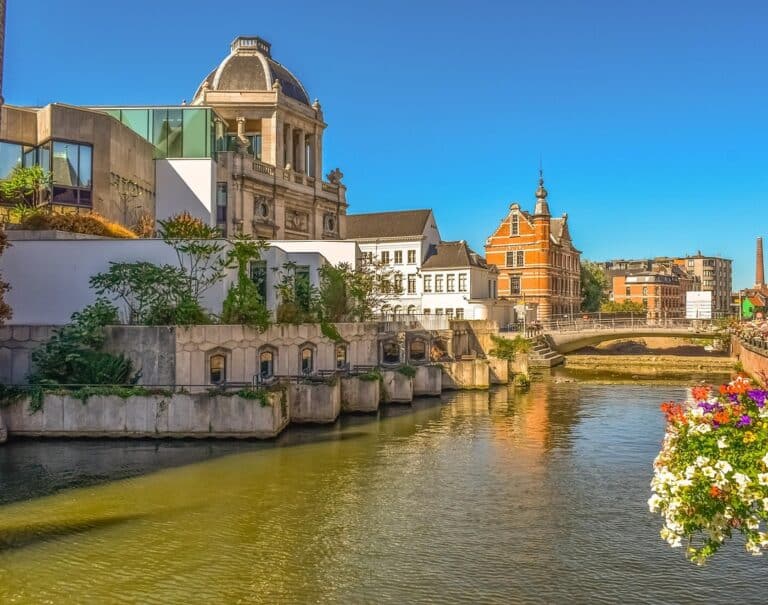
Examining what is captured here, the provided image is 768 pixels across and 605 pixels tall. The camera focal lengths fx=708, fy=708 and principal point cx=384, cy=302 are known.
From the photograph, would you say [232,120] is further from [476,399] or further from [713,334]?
[713,334]

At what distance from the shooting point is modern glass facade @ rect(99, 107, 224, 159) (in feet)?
161

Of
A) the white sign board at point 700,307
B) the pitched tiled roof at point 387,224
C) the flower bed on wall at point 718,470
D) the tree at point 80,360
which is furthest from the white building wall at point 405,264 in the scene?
the flower bed on wall at point 718,470

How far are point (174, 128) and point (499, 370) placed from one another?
28264 millimetres

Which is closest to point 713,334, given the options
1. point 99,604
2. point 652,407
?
point 652,407

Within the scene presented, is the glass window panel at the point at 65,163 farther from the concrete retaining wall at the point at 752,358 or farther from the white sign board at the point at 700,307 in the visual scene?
the white sign board at the point at 700,307

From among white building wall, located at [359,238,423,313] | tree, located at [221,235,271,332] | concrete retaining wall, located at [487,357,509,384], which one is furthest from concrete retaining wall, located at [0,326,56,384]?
white building wall, located at [359,238,423,313]

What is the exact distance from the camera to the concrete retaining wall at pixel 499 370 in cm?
4931

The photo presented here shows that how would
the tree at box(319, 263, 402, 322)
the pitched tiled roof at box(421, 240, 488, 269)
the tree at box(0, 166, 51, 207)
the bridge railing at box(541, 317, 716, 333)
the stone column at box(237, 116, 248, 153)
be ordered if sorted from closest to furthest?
the tree at box(0, 166, 51, 207)
the tree at box(319, 263, 402, 322)
the stone column at box(237, 116, 248, 153)
the bridge railing at box(541, 317, 716, 333)
the pitched tiled roof at box(421, 240, 488, 269)

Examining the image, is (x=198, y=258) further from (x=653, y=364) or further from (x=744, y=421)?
(x=653, y=364)

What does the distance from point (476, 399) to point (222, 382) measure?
17.3m

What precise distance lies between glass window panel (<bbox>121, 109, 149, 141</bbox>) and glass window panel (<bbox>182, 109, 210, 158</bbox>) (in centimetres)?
275

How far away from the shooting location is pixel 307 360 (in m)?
35.7

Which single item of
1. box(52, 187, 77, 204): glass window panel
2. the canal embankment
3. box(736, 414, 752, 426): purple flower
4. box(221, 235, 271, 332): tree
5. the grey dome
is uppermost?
the grey dome

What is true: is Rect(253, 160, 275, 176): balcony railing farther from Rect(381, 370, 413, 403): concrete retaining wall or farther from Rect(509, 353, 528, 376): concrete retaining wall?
Rect(509, 353, 528, 376): concrete retaining wall
